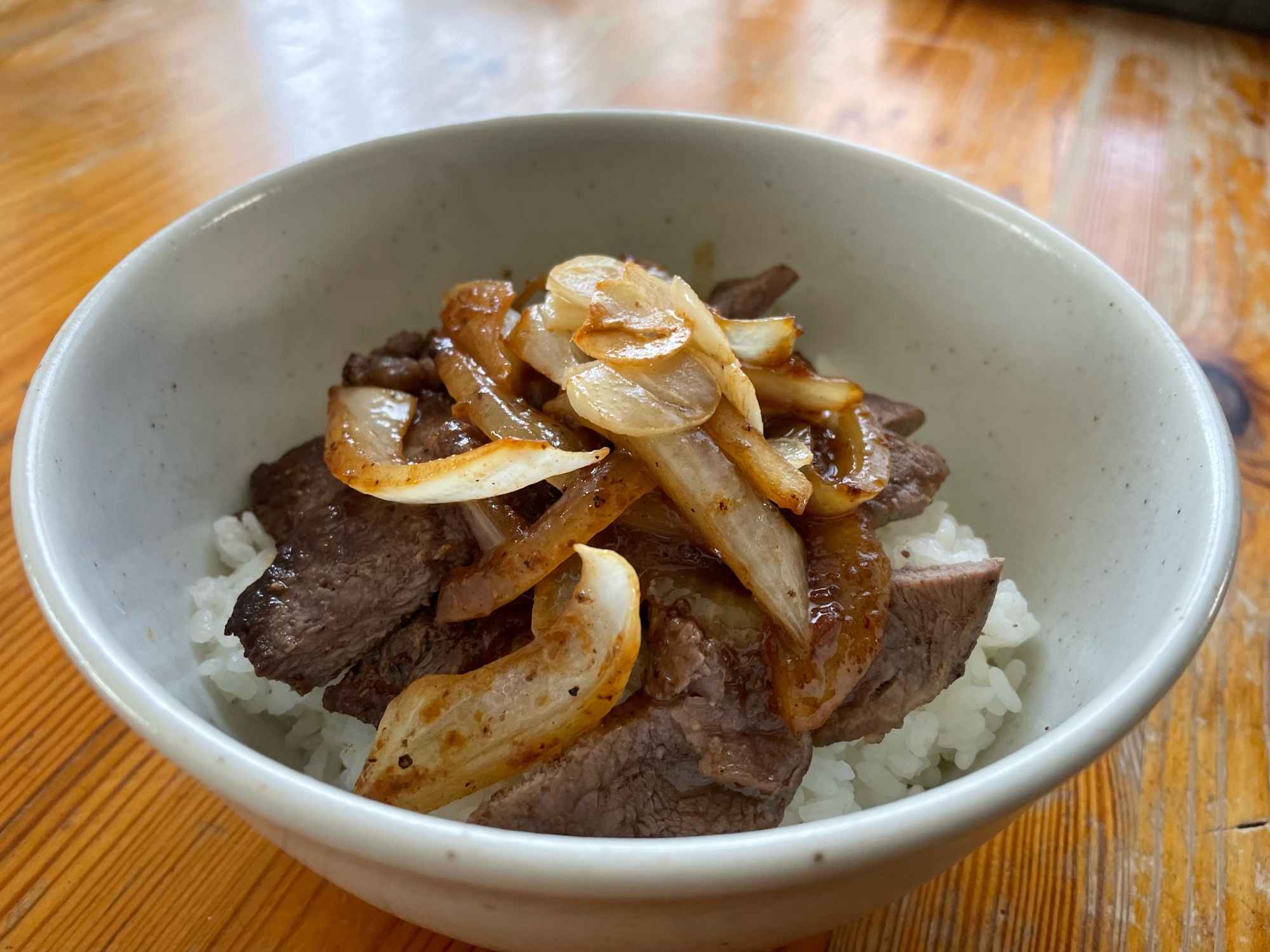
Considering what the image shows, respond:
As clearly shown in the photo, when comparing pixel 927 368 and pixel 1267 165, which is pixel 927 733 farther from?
pixel 1267 165

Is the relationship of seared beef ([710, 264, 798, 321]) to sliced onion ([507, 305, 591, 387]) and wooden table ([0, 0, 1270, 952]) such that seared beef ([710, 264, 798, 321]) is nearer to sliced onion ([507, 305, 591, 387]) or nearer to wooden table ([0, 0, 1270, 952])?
sliced onion ([507, 305, 591, 387])

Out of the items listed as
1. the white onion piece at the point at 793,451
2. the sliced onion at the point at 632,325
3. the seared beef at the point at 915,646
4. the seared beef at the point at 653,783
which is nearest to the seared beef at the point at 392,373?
the sliced onion at the point at 632,325

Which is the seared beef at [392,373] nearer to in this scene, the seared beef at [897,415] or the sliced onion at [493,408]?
the sliced onion at [493,408]

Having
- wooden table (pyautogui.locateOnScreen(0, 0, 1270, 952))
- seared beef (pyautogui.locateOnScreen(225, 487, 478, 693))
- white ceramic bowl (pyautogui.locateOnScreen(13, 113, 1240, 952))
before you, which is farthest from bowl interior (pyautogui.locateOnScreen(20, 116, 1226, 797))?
wooden table (pyautogui.locateOnScreen(0, 0, 1270, 952))

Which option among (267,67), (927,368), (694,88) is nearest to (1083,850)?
(927,368)

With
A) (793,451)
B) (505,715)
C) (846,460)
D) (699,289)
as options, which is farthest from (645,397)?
(699,289)

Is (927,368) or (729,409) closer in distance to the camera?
(729,409)
